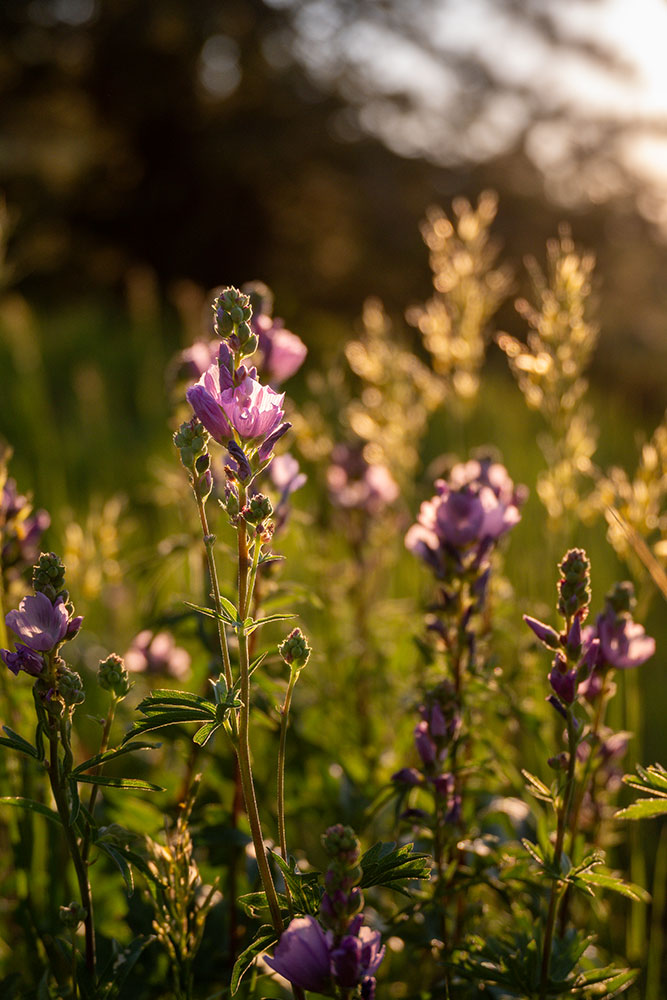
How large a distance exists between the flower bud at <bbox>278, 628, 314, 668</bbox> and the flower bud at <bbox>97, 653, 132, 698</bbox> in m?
0.20

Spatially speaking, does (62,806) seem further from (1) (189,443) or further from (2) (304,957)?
(1) (189,443)

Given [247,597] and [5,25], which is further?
[5,25]

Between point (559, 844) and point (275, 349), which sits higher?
point (275, 349)

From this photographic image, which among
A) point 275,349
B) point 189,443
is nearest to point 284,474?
point 275,349

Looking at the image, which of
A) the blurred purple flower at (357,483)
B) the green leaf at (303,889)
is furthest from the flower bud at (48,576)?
the blurred purple flower at (357,483)

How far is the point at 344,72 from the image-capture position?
953 centimetres

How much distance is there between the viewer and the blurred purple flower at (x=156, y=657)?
5.30ft

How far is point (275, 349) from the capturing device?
132 cm

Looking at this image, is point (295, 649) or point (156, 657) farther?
point (156, 657)

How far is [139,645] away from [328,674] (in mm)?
549

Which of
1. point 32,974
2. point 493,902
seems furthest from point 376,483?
point 32,974

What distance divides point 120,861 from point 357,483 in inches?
50.5

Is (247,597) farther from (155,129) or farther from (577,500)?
(155,129)

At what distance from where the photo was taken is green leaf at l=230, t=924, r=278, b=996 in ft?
2.55
